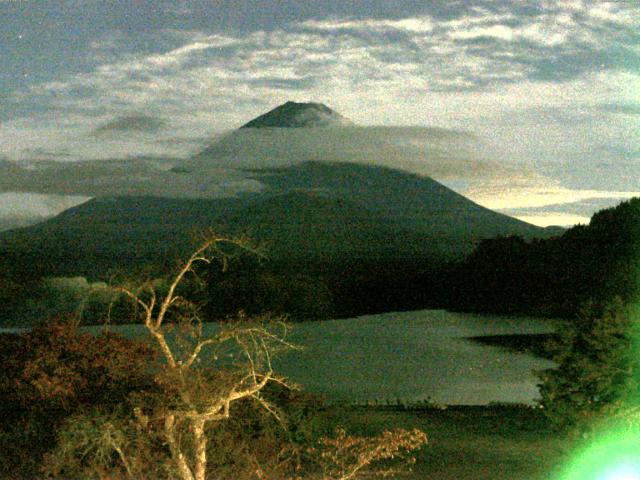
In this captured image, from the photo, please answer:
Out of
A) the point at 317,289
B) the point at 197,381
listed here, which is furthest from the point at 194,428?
the point at 317,289

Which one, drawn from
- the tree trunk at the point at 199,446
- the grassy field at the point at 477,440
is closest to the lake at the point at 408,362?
the grassy field at the point at 477,440

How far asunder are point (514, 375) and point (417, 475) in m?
11.7

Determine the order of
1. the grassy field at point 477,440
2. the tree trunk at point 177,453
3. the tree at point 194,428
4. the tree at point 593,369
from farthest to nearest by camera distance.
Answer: the tree at point 593,369 → the grassy field at point 477,440 → the tree at point 194,428 → the tree trunk at point 177,453

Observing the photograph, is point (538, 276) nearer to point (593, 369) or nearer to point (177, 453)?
point (593, 369)

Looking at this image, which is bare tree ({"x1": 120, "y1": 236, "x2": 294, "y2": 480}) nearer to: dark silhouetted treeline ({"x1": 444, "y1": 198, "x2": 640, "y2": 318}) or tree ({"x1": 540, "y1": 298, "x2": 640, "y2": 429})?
tree ({"x1": 540, "y1": 298, "x2": 640, "y2": 429})

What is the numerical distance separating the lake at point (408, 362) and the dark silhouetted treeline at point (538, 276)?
3510 millimetres

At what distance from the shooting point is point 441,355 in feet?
79.5

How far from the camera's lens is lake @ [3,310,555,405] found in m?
17.8

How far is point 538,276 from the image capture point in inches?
1518

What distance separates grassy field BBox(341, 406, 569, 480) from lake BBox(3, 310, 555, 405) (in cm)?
97

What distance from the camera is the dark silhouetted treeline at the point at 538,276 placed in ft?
122

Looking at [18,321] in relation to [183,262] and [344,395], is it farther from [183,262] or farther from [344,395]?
[183,262]

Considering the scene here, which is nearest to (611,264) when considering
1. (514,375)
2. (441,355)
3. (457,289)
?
(457,289)

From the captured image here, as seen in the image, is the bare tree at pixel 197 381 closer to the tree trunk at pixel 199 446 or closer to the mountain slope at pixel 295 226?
the tree trunk at pixel 199 446
